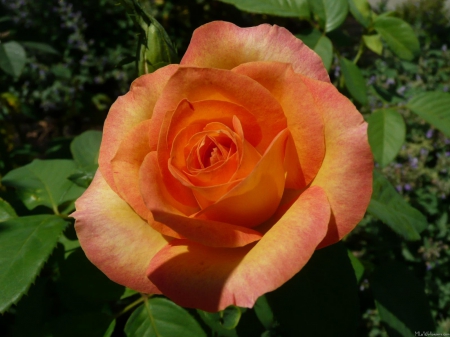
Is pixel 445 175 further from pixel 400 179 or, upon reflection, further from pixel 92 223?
pixel 92 223

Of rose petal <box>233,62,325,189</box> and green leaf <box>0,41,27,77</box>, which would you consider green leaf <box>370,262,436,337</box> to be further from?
green leaf <box>0,41,27,77</box>

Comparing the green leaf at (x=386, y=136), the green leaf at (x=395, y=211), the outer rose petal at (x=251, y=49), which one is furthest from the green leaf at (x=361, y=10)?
the outer rose petal at (x=251, y=49)

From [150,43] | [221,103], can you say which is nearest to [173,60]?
[150,43]

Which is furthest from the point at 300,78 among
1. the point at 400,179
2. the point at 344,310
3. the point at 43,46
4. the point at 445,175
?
the point at 445,175

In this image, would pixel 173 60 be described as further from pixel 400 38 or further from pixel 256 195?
pixel 400 38

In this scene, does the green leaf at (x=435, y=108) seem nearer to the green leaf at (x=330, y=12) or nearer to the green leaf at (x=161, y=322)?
the green leaf at (x=330, y=12)
